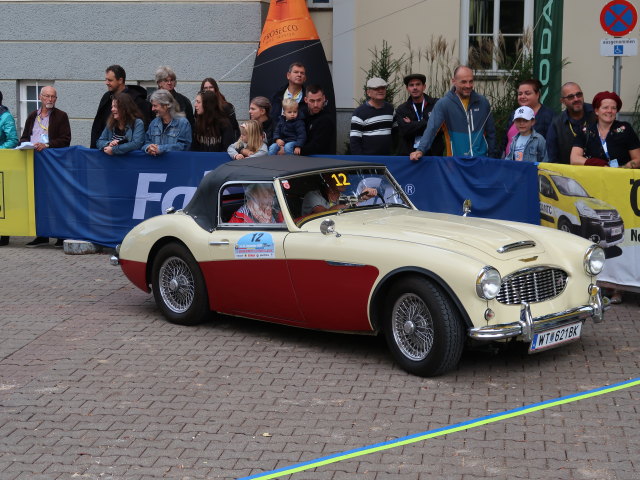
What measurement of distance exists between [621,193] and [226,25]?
8720 mm

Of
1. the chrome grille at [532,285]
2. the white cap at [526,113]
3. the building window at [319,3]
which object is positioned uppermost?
the building window at [319,3]

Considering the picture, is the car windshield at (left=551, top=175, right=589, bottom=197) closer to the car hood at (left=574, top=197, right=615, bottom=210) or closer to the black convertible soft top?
the car hood at (left=574, top=197, right=615, bottom=210)

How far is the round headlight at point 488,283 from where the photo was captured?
280 inches

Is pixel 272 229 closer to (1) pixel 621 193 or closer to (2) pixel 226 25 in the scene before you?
(1) pixel 621 193

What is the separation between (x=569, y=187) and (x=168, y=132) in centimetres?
486

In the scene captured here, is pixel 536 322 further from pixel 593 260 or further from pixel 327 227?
pixel 327 227

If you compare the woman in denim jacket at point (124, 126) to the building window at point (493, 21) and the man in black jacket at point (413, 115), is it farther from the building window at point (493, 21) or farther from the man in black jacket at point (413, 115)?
the building window at point (493, 21)

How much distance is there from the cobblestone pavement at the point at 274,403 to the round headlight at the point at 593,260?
0.68 m

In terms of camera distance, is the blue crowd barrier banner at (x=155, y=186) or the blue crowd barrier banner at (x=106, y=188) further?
the blue crowd barrier banner at (x=106, y=188)

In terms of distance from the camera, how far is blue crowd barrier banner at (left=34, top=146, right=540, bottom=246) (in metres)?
10.8

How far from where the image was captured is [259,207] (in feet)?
28.6

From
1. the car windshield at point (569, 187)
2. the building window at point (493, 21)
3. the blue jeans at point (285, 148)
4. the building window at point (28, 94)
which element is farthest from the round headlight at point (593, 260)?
the building window at point (28, 94)

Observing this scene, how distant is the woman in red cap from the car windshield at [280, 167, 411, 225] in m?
2.29

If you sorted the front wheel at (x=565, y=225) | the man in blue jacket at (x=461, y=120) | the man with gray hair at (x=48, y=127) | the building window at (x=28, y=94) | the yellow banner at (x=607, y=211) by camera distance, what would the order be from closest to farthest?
Answer: the yellow banner at (x=607, y=211) < the front wheel at (x=565, y=225) < the man in blue jacket at (x=461, y=120) < the man with gray hair at (x=48, y=127) < the building window at (x=28, y=94)
